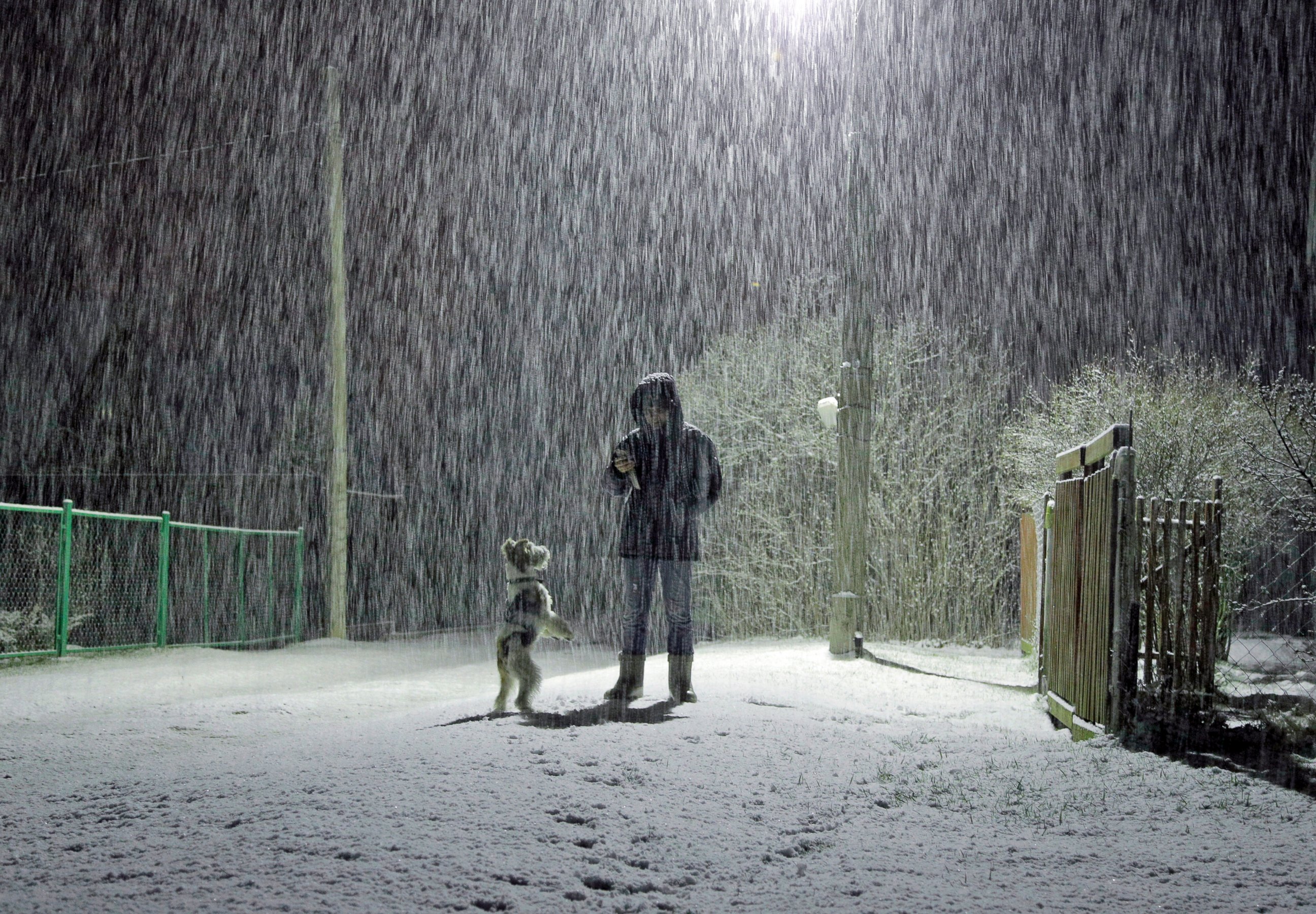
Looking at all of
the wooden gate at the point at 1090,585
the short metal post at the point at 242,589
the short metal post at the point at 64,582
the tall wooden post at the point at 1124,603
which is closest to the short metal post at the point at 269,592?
the short metal post at the point at 242,589

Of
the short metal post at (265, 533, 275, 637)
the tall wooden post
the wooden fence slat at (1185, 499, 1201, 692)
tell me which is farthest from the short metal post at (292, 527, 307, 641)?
the tall wooden post

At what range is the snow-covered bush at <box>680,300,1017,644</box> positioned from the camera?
1570cm

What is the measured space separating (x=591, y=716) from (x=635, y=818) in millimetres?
1992

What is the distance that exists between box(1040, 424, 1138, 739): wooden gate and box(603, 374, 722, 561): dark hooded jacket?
2.10m

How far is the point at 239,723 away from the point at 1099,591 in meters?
5.17

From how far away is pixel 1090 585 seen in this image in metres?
5.49

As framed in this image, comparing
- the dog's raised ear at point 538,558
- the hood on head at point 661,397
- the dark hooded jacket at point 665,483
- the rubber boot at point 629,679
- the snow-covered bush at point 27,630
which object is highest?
the hood on head at point 661,397

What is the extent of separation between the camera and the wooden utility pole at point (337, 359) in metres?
15.4

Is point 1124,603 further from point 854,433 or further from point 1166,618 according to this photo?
point 854,433

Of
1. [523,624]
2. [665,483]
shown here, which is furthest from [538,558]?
[665,483]

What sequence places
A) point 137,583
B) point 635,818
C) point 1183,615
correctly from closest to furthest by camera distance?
point 635,818, point 1183,615, point 137,583

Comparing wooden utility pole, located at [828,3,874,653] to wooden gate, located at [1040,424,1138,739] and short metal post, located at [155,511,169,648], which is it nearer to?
wooden gate, located at [1040,424,1138,739]

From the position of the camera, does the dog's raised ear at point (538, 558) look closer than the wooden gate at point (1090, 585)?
No

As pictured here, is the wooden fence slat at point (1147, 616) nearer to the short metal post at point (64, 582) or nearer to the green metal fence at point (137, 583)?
the green metal fence at point (137, 583)
